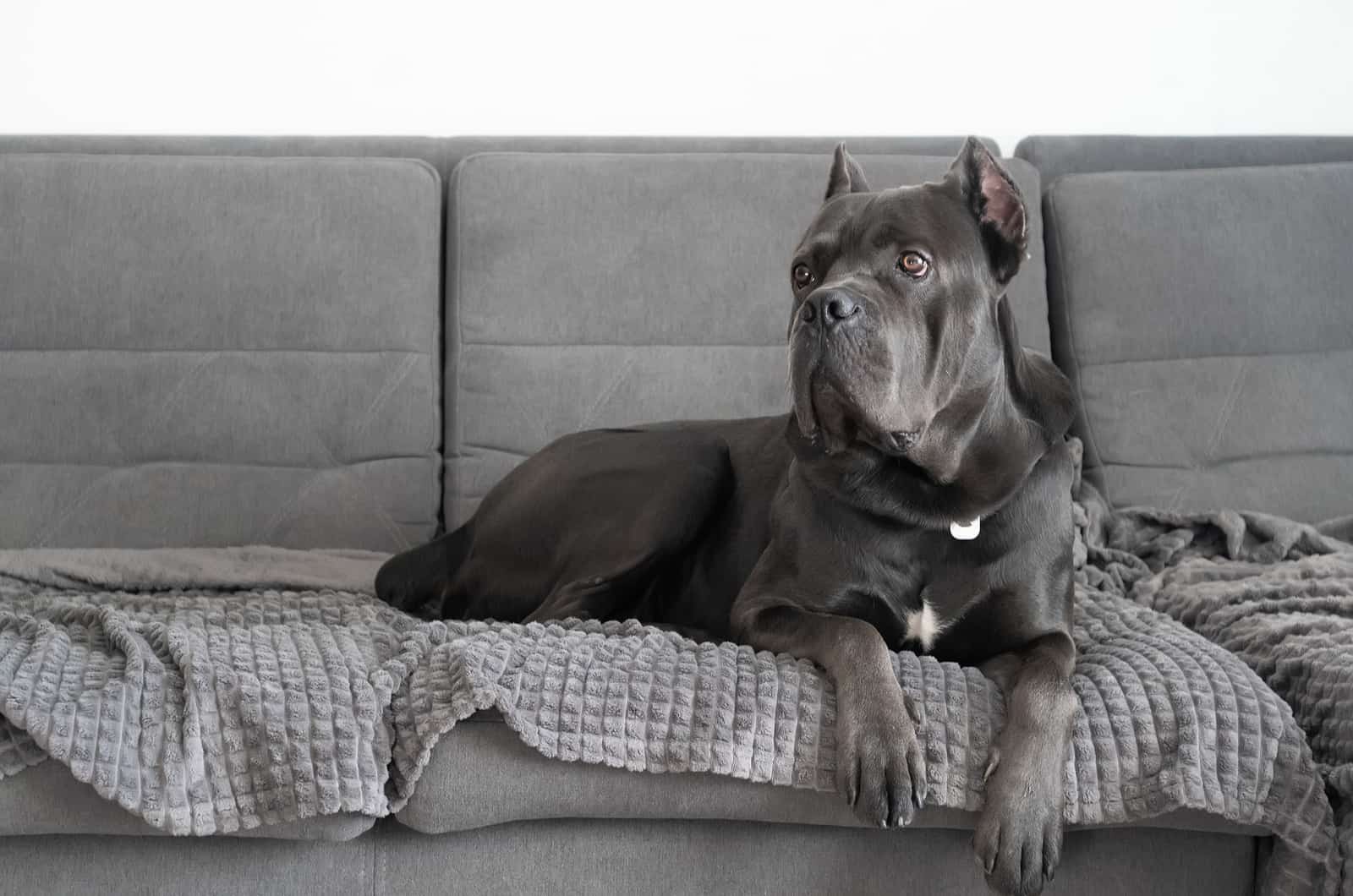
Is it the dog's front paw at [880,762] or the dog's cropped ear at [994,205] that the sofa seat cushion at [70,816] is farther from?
the dog's cropped ear at [994,205]

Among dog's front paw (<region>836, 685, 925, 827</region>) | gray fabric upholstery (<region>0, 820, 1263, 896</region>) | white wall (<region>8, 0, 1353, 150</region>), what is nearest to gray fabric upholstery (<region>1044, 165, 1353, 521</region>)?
white wall (<region>8, 0, 1353, 150</region>)

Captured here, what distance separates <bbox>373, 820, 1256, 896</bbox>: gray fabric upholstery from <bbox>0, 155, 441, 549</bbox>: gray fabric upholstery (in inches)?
41.2

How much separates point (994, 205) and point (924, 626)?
1.95ft

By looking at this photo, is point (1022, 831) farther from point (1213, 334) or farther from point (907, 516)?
point (1213, 334)

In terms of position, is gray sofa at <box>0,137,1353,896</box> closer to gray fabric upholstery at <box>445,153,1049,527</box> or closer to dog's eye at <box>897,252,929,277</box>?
gray fabric upholstery at <box>445,153,1049,527</box>

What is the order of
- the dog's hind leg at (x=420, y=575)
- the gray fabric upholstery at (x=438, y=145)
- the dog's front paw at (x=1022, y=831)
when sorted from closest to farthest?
1. the dog's front paw at (x=1022, y=831)
2. the dog's hind leg at (x=420, y=575)
3. the gray fabric upholstery at (x=438, y=145)

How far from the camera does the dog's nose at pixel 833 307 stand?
5.48 ft

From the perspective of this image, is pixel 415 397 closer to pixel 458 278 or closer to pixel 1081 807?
pixel 458 278

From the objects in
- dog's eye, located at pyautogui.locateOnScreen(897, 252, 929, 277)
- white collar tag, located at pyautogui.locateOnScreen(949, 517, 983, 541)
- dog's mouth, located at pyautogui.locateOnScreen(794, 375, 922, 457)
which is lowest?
white collar tag, located at pyautogui.locateOnScreen(949, 517, 983, 541)

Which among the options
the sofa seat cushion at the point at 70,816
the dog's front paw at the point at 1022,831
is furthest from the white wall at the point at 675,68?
the dog's front paw at the point at 1022,831

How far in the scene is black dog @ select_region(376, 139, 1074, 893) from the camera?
1.59 meters

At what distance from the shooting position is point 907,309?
175cm

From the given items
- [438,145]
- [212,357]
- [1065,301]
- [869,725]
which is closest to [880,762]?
[869,725]

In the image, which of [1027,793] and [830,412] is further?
[830,412]
